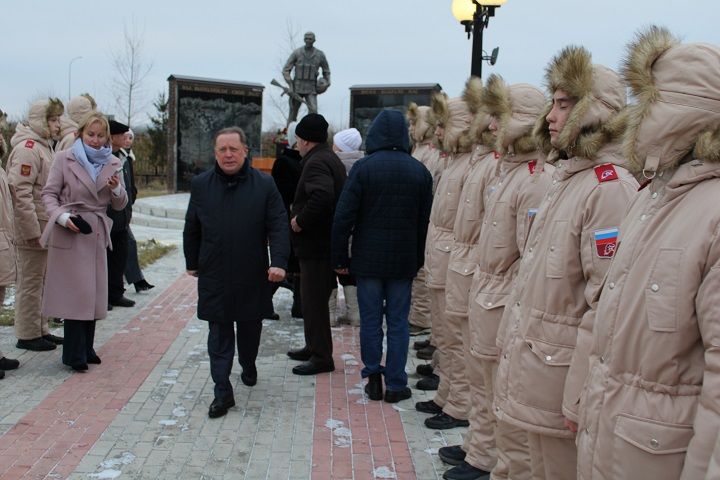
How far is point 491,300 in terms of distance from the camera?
3.72 m

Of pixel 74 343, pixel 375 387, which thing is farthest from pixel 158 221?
pixel 375 387

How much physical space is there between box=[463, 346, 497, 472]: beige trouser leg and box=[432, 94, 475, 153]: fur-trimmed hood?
1.90 metres

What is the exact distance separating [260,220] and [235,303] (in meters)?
0.60

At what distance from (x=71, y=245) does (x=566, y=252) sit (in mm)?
4264

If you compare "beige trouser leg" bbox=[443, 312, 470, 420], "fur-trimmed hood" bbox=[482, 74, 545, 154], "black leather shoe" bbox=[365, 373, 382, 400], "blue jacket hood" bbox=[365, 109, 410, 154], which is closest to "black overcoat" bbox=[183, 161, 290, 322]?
"blue jacket hood" bbox=[365, 109, 410, 154]

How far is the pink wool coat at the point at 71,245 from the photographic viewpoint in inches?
225

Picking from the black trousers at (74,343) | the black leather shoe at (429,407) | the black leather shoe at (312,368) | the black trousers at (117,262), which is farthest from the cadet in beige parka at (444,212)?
the black trousers at (117,262)

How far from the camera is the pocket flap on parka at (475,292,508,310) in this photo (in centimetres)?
368

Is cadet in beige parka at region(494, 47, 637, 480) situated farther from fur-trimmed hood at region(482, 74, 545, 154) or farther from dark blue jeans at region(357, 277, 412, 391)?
dark blue jeans at region(357, 277, 412, 391)

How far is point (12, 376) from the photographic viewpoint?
18.9 ft

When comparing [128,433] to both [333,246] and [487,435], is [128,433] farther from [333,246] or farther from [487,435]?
[487,435]

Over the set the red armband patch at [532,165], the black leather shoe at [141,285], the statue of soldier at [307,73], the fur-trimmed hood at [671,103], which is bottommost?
the black leather shoe at [141,285]

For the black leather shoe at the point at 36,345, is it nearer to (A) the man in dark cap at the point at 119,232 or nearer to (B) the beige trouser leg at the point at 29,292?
(B) the beige trouser leg at the point at 29,292

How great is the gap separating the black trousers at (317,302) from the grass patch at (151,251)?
5684mm
